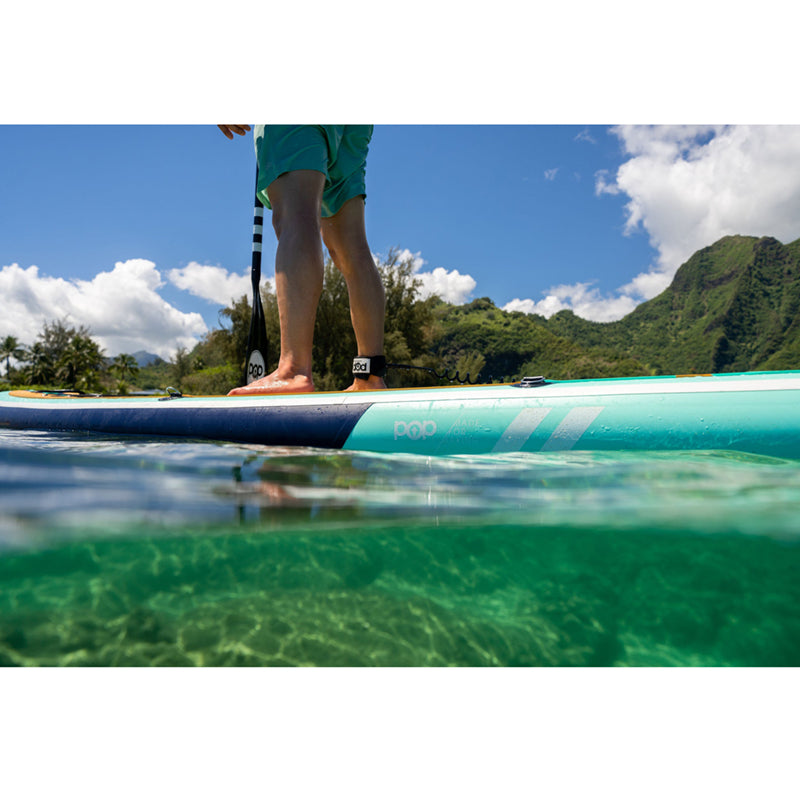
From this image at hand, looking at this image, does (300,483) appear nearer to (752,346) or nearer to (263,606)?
(263,606)

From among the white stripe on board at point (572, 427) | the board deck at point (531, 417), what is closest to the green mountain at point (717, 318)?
the board deck at point (531, 417)

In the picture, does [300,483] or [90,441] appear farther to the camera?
[90,441]

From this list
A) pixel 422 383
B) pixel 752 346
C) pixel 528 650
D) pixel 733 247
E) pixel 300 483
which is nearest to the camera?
pixel 528 650

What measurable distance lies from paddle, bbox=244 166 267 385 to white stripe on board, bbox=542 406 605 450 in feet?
9.35

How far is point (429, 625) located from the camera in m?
0.83

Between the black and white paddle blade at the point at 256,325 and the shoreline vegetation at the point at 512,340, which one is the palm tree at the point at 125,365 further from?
the black and white paddle blade at the point at 256,325

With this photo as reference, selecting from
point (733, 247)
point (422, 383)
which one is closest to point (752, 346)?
point (733, 247)

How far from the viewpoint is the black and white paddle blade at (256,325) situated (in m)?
4.04

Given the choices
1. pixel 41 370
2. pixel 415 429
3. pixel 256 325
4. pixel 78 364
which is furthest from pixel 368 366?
pixel 41 370

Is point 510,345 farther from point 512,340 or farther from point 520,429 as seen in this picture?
point 520,429

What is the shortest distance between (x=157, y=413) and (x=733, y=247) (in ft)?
299

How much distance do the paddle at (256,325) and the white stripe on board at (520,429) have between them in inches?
106

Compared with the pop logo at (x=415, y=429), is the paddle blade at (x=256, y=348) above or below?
above

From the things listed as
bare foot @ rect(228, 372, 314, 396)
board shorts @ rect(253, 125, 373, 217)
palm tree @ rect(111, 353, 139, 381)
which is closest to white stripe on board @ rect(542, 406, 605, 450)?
bare foot @ rect(228, 372, 314, 396)
